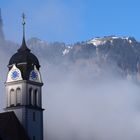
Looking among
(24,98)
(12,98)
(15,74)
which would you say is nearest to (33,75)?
(15,74)

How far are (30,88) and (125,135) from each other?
2070 inches

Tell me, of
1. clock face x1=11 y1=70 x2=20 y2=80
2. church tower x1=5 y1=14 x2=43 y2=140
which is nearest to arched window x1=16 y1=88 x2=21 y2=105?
church tower x1=5 y1=14 x2=43 y2=140

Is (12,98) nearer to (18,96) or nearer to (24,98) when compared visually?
(18,96)

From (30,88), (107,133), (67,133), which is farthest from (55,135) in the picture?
(107,133)

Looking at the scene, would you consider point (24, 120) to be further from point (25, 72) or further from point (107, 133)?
point (107, 133)

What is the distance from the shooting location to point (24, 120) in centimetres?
9000

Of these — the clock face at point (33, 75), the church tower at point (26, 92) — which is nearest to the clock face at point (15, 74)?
the church tower at point (26, 92)

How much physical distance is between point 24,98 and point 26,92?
909mm

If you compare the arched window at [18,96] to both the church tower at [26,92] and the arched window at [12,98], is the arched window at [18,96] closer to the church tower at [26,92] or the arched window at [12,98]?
the church tower at [26,92]

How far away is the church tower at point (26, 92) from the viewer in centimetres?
9081

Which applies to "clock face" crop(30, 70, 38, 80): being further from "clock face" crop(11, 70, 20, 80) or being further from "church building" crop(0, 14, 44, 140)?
"clock face" crop(11, 70, 20, 80)

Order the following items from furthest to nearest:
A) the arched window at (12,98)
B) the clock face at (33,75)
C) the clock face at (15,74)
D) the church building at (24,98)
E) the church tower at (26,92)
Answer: the clock face at (33,75), the clock face at (15,74), the arched window at (12,98), the church tower at (26,92), the church building at (24,98)

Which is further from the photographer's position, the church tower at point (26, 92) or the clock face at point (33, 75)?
the clock face at point (33, 75)

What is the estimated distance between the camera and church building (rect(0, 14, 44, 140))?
89750 millimetres
